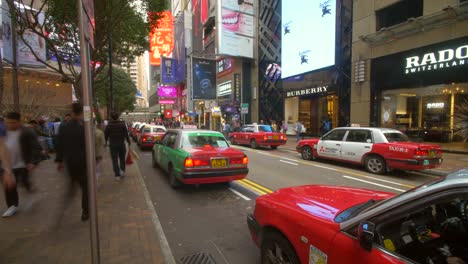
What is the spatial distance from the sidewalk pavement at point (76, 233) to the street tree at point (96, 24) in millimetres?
7179

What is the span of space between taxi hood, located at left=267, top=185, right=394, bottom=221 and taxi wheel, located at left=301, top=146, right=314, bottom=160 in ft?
26.2

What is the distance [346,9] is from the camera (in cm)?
1691

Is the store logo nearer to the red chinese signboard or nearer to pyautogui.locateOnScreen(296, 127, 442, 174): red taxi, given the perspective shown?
pyautogui.locateOnScreen(296, 127, 442, 174): red taxi

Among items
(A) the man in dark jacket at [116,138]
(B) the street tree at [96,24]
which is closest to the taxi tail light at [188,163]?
(A) the man in dark jacket at [116,138]

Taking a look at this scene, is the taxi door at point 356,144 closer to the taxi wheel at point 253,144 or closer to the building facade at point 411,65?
the taxi wheel at point 253,144

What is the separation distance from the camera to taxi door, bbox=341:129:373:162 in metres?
8.61

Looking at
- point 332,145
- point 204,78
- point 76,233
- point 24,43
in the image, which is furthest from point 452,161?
point 204,78

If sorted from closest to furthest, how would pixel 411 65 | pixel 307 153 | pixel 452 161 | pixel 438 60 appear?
pixel 452 161 → pixel 307 153 → pixel 438 60 → pixel 411 65

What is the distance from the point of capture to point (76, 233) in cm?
382

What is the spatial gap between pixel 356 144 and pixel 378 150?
0.82m

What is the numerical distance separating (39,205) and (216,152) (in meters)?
3.69

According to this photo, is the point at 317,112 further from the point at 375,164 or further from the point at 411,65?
the point at 375,164

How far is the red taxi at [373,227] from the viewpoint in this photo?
1.66m

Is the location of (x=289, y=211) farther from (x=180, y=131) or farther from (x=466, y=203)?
(x=180, y=131)
